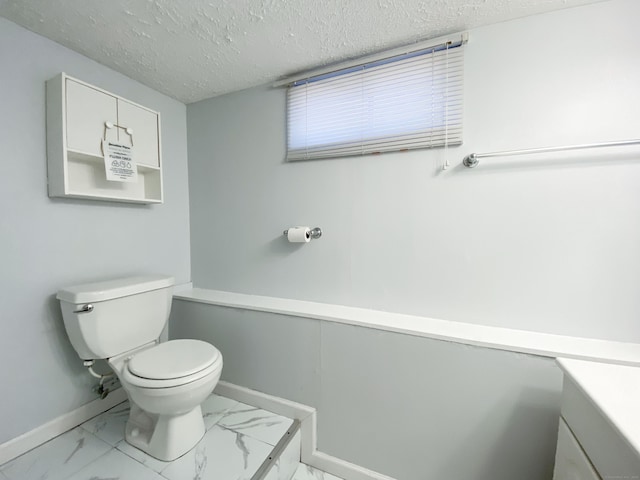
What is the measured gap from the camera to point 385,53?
4.03ft

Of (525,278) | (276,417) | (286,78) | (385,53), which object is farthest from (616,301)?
(286,78)

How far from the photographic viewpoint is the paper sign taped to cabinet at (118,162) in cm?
126

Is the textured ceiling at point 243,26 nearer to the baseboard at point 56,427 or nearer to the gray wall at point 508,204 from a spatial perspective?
the gray wall at point 508,204

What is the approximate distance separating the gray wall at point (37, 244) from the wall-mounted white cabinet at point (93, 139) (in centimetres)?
7

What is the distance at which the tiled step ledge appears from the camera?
91 cm

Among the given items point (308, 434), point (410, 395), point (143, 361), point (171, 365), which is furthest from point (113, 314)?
point (410, 395)

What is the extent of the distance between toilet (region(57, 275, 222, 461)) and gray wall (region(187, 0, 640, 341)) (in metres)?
0.60

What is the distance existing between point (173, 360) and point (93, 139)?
1.09 metres

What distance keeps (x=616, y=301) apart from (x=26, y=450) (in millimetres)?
2512

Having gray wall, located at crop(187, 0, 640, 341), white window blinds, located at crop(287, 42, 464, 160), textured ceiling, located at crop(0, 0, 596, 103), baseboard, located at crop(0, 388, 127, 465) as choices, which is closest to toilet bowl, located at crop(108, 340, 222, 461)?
baseboard, located at crop(0, 388, 127, 465)

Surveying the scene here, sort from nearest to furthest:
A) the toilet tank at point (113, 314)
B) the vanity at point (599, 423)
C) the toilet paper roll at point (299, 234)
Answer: the vanity at point (599, 423) → the toilet tank at point (113, 314) → the toilet paper roll at point (299, 234)

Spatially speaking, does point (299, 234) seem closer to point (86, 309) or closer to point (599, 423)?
point (86, 309)

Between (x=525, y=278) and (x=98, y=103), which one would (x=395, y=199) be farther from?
(x=98, y=103)

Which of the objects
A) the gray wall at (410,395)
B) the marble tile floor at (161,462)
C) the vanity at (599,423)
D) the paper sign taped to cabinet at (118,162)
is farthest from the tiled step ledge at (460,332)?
the paper sign taped to cabinet at (118,162)
